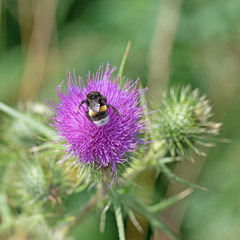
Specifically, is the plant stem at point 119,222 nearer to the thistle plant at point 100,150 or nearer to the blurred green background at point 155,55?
the thistle plant at point 100,150

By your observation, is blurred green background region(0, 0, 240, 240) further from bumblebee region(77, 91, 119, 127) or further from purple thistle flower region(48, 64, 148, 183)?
bumblebee region(77, 91, 119, 127)

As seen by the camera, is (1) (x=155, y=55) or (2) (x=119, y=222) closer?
(2) (x=119, y=222)

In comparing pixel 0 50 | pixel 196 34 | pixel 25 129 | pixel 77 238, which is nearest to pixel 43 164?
pixel 25 129

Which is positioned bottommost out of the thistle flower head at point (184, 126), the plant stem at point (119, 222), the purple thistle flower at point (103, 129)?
the plant stem at point (119, 222)

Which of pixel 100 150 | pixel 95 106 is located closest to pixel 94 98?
pixel 95 106

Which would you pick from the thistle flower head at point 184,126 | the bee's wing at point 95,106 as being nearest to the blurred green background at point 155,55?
the thistle flower head at point 184,126

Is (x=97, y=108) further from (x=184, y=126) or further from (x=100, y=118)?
(x=184, y=126)

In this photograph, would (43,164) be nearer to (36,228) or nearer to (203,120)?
(36,228)
